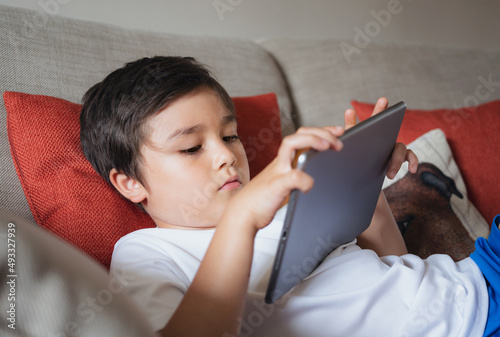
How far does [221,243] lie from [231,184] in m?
0.28

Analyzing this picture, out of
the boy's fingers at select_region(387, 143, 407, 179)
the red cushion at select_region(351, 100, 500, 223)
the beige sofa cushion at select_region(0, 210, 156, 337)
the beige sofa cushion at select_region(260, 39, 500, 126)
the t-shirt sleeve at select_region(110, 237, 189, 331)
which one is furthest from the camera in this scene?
the beige sofa cushion at select_region(260, 39, 500, 126)

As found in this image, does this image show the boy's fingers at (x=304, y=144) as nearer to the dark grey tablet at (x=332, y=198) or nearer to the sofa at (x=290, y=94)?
the dark grey tablet at (x=332, y=198)

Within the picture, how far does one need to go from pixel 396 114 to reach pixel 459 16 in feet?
6.74

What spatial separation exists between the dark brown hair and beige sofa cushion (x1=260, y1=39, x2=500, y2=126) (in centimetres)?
64

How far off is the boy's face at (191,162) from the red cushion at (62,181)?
0.35 feet

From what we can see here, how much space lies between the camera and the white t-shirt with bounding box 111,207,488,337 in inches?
31.0

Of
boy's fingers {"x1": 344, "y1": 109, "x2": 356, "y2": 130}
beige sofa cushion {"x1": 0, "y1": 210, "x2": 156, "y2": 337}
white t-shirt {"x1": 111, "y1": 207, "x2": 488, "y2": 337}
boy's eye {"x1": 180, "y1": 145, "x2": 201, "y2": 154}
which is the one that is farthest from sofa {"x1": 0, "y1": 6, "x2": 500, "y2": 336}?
boy's fingers {"x1": 344, "y1": 109, "x2": 356, "y2": 130}

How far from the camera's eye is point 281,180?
60cm

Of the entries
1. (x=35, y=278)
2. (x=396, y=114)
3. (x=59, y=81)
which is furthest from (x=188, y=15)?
(x=35, y=278)

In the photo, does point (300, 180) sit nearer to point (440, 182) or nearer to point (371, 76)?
point (440, 182)

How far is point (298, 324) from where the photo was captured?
0.79 metres

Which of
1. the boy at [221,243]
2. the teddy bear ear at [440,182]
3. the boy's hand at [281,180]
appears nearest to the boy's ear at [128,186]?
the boy at [221,243]

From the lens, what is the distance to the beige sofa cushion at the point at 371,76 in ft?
5.28

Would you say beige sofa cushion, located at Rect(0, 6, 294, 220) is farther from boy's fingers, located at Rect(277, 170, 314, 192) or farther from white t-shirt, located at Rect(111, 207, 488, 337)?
boy's fingers, located at Rect(277, 170, 314, 192)
